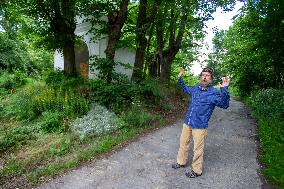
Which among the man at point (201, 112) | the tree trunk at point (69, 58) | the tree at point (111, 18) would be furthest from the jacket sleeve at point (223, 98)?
the tree trunk at point (69, 58)

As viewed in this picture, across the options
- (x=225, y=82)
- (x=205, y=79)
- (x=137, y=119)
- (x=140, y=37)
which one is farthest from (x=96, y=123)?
(x=140, y=37)

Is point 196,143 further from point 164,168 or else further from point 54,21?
point 54,21

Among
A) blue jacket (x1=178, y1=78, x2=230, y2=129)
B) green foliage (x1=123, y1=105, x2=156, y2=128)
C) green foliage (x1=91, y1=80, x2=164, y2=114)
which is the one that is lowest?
green foliage (x1=123, y1=105, x2=156, y2=128)

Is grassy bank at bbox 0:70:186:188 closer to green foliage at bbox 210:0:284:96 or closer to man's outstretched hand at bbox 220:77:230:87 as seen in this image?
man's outstretched hand at bbox 220:77:230:87

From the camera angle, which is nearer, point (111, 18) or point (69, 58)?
point (111, 18)

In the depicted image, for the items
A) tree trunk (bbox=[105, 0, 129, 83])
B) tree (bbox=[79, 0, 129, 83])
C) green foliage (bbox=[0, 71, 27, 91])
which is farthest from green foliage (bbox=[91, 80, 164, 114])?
green foliage (bbox=[0, 71, 27, 91])

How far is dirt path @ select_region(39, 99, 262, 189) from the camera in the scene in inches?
242

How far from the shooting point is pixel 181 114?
13.2 meters

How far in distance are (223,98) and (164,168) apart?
80.1 inches

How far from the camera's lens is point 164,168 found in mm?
6910

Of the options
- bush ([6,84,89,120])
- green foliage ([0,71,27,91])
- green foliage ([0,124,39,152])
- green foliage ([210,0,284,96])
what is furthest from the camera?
green foliage ([0,71,27,91])

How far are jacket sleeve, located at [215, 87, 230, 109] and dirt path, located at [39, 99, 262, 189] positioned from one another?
153 cm

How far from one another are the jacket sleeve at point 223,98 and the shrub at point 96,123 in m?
4.00

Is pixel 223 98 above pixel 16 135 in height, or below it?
above
